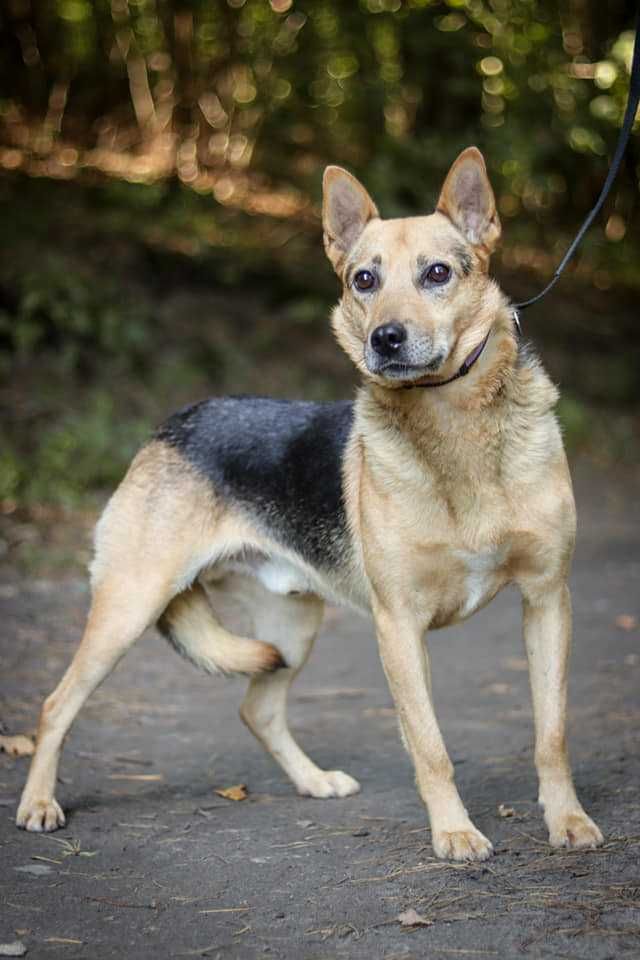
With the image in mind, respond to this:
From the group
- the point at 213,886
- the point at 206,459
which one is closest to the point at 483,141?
the point at 206,459

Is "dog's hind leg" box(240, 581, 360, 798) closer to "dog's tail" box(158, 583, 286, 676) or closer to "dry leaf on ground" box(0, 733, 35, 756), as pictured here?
"dog's tail" box(158, 583, 286, 676)

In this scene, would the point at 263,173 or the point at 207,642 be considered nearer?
the point at 207,642

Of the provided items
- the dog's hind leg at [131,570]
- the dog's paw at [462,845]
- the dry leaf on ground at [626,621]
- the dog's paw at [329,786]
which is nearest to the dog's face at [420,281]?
the dog's hind leg at [131,570]

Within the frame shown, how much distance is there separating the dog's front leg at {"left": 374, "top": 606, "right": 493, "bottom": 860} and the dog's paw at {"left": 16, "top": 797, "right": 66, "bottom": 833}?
1.37m

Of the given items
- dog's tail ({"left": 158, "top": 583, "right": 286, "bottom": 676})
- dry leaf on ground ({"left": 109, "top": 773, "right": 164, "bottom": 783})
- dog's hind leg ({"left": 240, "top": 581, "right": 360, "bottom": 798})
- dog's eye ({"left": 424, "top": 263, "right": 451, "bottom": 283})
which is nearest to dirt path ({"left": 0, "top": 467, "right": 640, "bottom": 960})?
dry leaf on ground ({"left": 109, "top": 773, "right": 164, "bottom": 783})

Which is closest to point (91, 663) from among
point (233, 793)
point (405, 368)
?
point (233, 793)

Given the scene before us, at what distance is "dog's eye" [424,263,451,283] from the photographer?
388cm

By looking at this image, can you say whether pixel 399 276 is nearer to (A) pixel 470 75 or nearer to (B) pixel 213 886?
(B) pixel 213 886

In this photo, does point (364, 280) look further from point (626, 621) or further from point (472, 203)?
point (626, 621)

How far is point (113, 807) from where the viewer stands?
4477 millimetres

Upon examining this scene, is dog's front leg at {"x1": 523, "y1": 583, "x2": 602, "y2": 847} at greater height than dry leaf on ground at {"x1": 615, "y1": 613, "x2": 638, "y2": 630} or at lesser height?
greater

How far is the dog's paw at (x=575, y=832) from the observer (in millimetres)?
3682

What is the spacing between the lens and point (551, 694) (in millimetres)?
3895

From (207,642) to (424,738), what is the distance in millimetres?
1193
